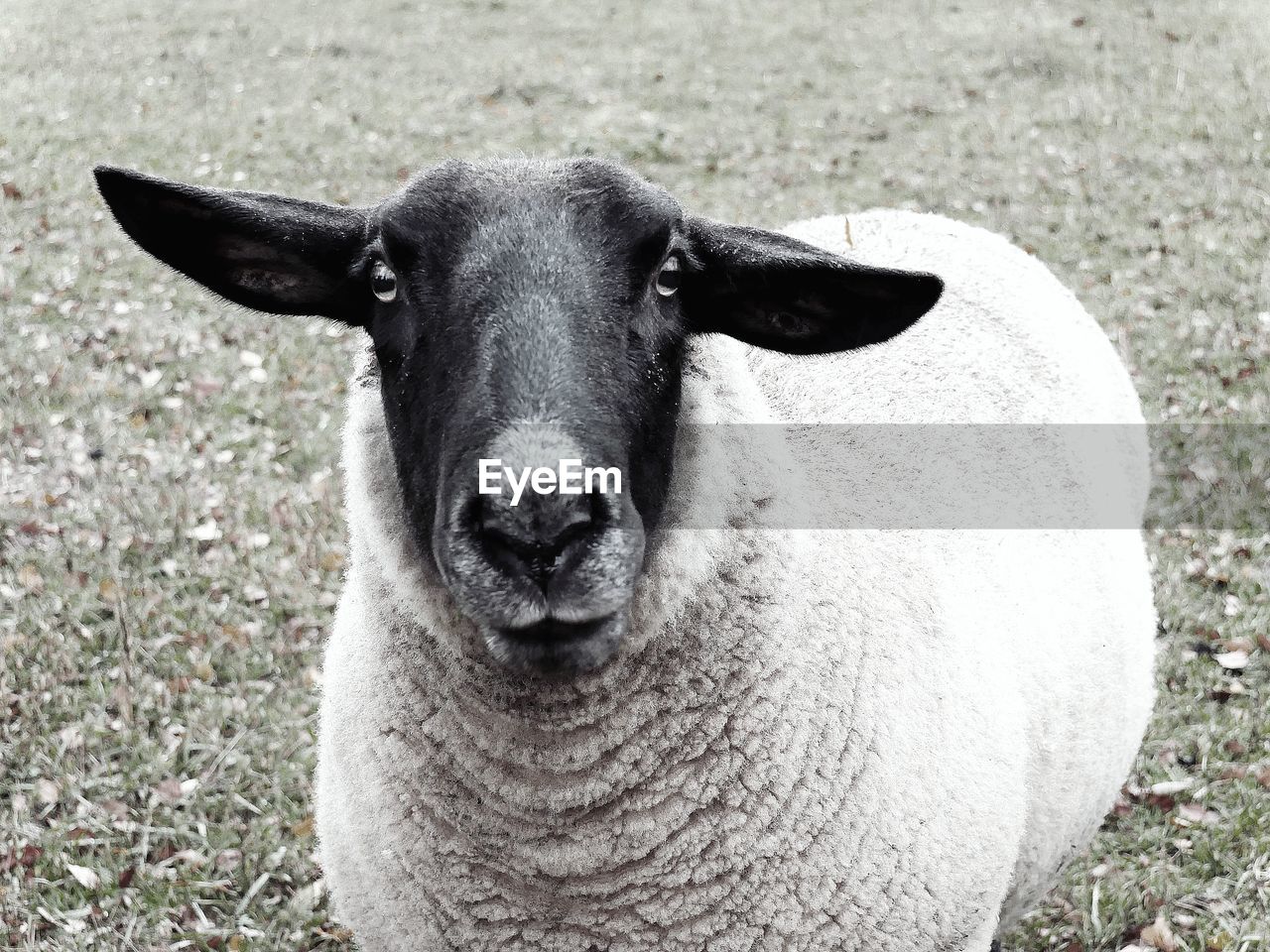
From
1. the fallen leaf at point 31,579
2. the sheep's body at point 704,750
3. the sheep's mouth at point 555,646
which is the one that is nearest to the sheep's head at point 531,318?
the sheep's mouth at point 555,646

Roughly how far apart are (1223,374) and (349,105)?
389 inches

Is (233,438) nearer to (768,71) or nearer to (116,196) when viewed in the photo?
(116,196)

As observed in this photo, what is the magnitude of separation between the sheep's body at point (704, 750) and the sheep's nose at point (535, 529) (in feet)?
1.53

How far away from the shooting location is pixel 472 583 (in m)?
2.14

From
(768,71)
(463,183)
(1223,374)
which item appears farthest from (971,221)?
(463,183)

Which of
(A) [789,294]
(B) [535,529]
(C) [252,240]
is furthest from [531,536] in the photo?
(C) [252,240]

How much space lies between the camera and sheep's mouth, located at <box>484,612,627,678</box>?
85.8 inches

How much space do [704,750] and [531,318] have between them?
3.35 feet

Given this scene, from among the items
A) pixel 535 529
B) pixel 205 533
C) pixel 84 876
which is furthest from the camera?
pixel 205 533

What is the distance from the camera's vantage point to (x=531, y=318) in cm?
234

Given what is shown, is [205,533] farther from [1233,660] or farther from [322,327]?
[1233,660]

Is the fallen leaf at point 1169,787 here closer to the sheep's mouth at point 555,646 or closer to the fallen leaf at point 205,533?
the sheep's mouth at point 555,646

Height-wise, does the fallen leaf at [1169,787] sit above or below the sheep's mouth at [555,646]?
below

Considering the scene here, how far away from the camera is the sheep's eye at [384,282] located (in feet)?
8.52
